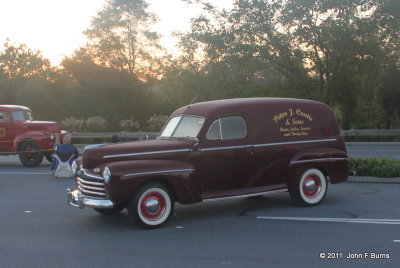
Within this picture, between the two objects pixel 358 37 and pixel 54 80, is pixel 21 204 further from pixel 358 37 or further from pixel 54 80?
pixel 54 80

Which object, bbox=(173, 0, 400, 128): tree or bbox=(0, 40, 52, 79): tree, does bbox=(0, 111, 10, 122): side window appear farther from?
bbox=(0, 40, 52, 79): tree

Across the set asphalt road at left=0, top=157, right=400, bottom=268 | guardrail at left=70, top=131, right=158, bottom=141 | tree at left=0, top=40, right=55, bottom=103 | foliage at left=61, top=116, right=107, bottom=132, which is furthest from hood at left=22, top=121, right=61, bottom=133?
tree at left=0, top=40, right=55, bottom=103

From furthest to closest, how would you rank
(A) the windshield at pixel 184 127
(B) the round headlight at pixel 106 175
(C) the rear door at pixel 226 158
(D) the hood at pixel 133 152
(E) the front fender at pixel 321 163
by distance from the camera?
(E) the front fender at pixel 321 163
(A) the windshield at pixel 184 127
(C) the rear door at pixel 226 158
(D) the hood at pixel 133 152
(B) the round headlight at pixel 106 175

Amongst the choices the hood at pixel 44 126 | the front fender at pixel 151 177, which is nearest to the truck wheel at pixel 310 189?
the front fender at pixel 151 177

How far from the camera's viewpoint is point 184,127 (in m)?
9.34

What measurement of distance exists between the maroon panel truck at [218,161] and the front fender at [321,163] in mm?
17

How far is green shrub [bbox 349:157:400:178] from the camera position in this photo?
491 inches

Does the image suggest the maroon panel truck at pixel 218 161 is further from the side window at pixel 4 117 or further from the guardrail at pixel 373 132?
the guardrail at pixel 373 132

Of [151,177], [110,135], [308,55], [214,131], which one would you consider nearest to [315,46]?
[308,55]

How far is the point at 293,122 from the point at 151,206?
312 centimetres

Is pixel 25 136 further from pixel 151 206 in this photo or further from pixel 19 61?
pixel 19 61

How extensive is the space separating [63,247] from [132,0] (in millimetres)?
52527

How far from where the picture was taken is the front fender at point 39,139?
61.6 ft

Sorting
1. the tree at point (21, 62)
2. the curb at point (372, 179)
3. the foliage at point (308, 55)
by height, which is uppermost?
the tree at point (21, 62)
